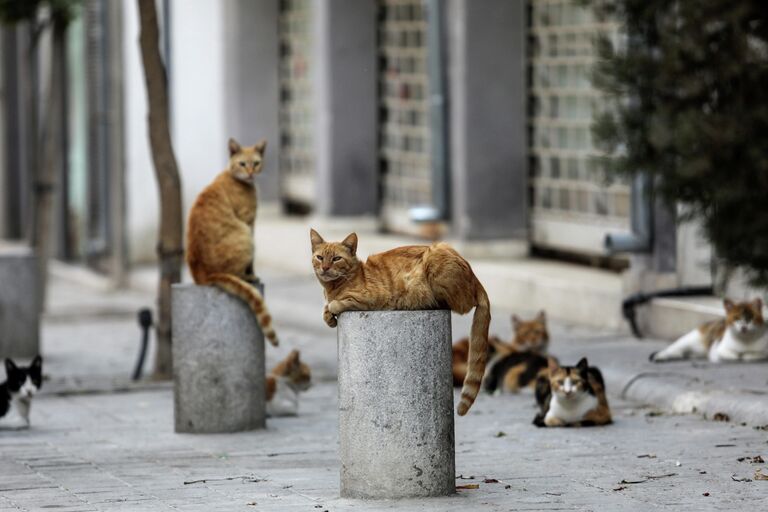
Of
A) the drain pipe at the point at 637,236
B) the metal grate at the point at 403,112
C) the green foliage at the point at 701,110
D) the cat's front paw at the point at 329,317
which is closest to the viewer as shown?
the green foliage at the point at 701,110

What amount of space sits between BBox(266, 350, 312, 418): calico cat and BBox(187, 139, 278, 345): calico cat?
0.70 metres

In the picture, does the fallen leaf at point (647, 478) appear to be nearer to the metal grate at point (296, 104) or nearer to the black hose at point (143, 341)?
the black hose at point (143, 341)

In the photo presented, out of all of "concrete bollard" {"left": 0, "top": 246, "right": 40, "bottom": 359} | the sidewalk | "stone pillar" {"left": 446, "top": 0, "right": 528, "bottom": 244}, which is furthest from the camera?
"stone pillar" {"left": 446, "top": 0, "right": 528, "bottom": 244}

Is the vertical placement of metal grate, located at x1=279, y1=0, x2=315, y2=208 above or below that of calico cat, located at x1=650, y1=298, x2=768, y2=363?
above

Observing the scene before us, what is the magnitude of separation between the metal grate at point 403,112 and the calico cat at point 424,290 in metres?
11.0

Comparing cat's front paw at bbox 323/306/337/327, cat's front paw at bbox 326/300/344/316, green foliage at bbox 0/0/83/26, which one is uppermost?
green foliage at bbox 0/0/83/26

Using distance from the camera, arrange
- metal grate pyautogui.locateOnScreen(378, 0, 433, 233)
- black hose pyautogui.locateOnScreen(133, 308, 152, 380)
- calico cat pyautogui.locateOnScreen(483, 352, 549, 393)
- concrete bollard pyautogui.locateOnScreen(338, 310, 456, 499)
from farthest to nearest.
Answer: metal grate pyautogui.locateOnScreen(378, 0, 433, 233) < black hose pyautogui.locateOnScreen(133, 308, 152, 380) < calico cat pyautogui.locateOnScreen(483, 352, 549, 393) < concrete bollard pyautogui.locateOnScreen(338, 310, 456, 499)

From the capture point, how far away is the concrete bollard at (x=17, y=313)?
1466cm

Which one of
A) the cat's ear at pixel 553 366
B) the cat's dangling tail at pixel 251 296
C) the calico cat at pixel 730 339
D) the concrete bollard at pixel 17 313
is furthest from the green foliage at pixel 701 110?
the concrete bollard at pixel 17 313

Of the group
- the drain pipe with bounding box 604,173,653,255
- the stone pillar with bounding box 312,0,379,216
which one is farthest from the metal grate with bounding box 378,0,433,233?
the drain pipe with bounding box 604,173,653,255

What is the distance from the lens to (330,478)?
331 inches

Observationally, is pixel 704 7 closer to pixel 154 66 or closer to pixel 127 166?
pixel 154 66

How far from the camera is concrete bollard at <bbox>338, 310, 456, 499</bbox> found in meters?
7.40

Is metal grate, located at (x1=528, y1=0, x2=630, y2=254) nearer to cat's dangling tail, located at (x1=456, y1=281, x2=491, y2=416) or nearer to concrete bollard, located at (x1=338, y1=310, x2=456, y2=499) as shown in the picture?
cat's dangling tail, located at (x1=456, y1=281, x2=491, y2=416)
